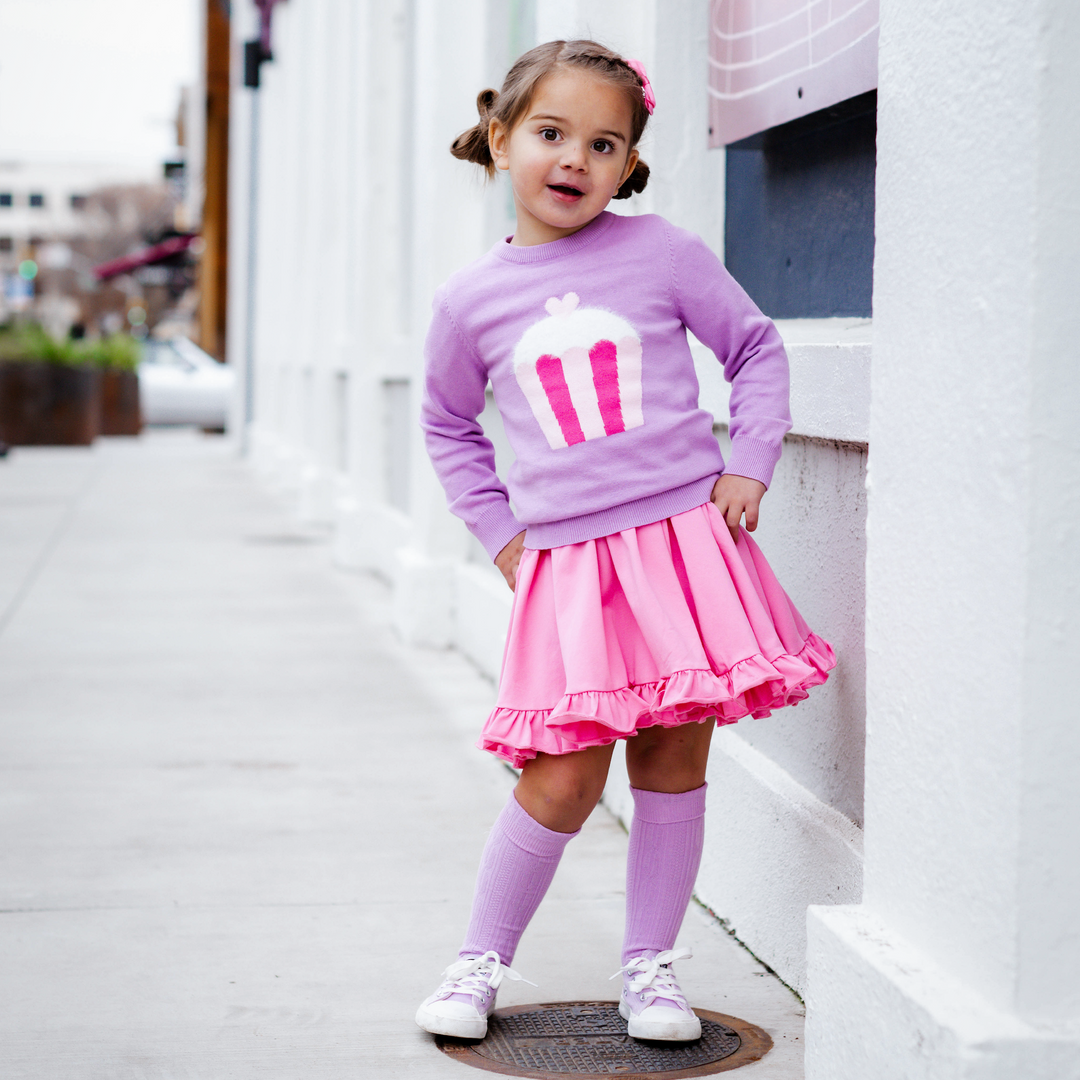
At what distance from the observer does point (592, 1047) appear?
2.39 m

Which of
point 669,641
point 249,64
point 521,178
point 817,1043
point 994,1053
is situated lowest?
point 817,1043

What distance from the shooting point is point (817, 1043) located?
2018 millimetres

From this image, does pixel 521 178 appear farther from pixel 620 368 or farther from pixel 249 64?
pixel 249 64

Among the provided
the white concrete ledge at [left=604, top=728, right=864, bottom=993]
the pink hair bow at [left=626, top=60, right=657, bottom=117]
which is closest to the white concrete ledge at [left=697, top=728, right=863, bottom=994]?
the white concrete ledge at [left=604, top=728, right=864, bottom=993]

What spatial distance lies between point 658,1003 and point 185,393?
2428 centimetres

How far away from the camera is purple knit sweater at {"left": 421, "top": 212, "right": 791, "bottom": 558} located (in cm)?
226

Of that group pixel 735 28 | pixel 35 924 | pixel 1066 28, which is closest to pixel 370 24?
pixel 735 28

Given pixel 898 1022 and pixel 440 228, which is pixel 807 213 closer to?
pixel 898 1022

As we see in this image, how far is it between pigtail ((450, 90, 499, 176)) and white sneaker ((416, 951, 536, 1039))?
4.17ft

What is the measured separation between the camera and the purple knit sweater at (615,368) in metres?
2.26

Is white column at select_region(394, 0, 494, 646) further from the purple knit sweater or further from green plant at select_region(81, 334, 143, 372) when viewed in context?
green plant at select_region(81, 334, 143, 372)

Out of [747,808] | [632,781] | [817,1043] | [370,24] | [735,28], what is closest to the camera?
[817,1043]

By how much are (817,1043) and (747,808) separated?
35.1 inches

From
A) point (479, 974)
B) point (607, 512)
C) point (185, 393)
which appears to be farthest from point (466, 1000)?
point (185, 393)
